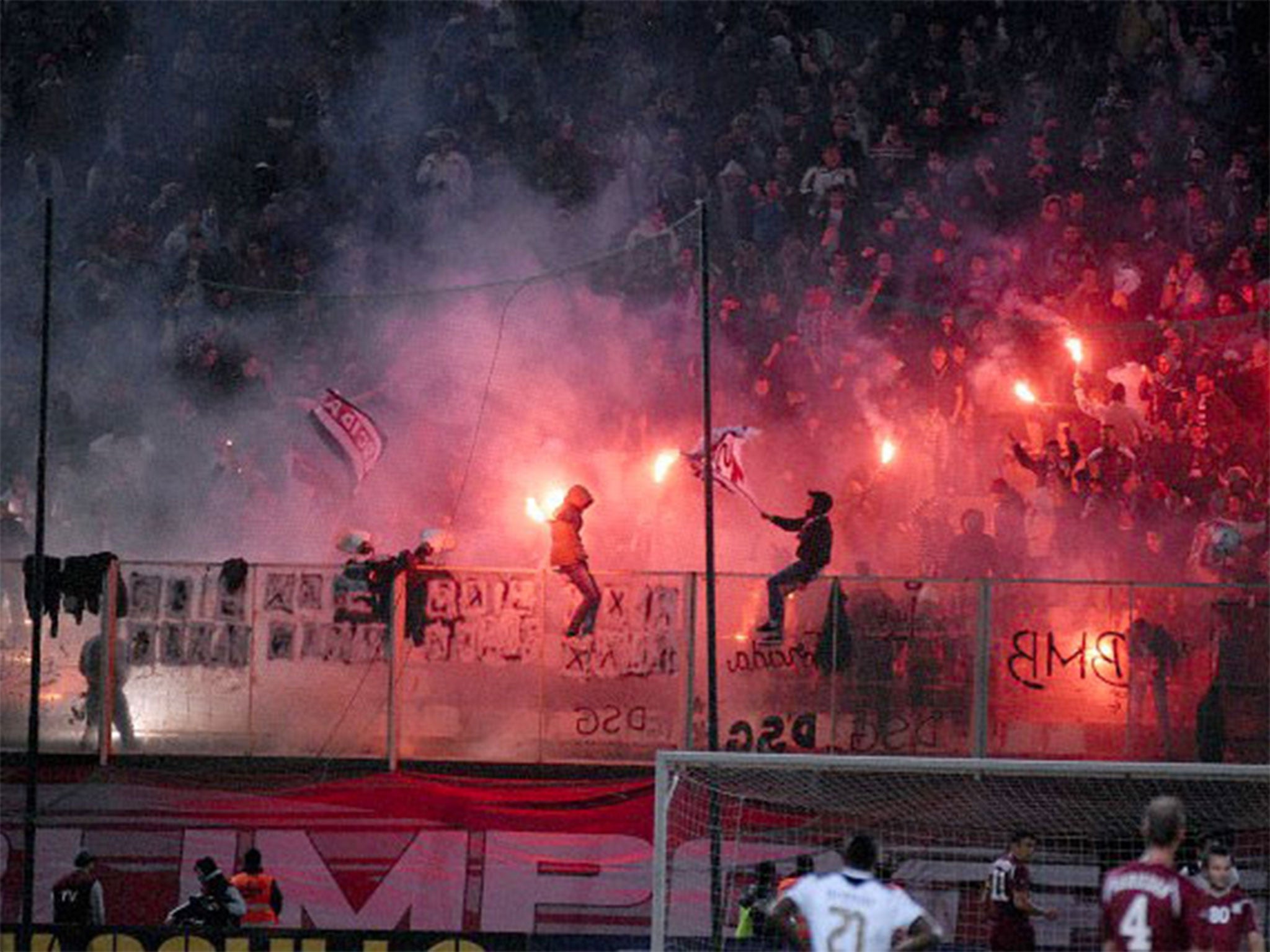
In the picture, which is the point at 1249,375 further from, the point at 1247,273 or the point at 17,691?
the point at 17,691

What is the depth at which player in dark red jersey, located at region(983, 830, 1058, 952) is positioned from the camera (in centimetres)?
1015

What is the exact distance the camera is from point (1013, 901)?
10.1 metres

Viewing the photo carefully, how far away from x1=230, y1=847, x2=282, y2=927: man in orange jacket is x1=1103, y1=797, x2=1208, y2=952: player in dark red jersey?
6305mm

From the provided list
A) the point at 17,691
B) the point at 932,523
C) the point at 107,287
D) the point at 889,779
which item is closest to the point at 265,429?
the point at 107,287

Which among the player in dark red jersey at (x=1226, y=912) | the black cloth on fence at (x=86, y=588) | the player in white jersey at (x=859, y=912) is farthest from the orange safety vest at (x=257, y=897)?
the player in dark red jersey at (x=1226, y=912)

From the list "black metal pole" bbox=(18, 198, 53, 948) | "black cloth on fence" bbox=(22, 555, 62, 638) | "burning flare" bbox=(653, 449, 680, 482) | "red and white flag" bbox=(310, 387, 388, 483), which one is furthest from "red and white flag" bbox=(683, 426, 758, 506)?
"black metal pole" bbox=(18, 198, 53, 948)

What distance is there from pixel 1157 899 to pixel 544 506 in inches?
368

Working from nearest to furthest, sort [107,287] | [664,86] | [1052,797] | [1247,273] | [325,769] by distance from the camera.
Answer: [1052,797] → [325,769] → [1247,273] → [107,287] → [664,86]

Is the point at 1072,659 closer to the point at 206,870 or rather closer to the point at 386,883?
the point at 386,883

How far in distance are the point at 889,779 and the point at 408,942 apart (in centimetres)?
324

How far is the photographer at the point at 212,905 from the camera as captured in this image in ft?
37.4

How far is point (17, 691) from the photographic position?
41.8 ft

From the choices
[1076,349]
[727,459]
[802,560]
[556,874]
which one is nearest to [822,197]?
[1076,349]

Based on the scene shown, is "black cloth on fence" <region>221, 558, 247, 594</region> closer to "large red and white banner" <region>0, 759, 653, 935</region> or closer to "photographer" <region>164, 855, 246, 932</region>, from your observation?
"large red and white banner" <region>0, 759, 653, 935</region>
